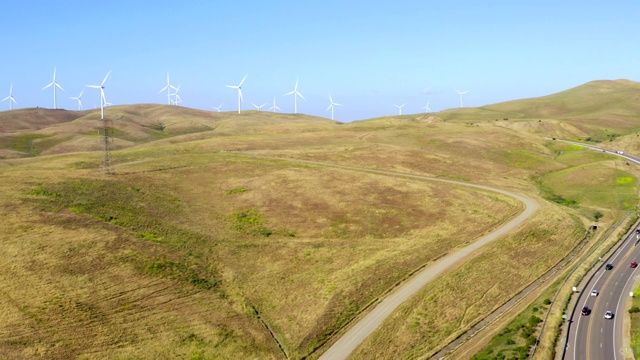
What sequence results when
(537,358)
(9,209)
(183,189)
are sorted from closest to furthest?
(537,358) < (9,209) < (183,189)

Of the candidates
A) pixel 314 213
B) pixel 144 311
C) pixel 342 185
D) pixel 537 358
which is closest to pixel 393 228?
pixel 314 213

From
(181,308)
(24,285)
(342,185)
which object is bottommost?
(181,308)

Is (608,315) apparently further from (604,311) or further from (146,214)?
(146,214)

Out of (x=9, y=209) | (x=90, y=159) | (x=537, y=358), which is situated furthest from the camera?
(x=90, y=159)

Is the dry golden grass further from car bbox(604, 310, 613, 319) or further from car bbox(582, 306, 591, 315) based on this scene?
car bbox(604, 310, 613, 319)

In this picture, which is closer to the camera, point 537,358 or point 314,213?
point 537,358

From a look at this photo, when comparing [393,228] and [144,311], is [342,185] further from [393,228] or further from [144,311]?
[144,311]

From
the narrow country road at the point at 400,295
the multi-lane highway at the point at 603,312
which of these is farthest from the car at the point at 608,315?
the narrow country road at the point at 400,295
